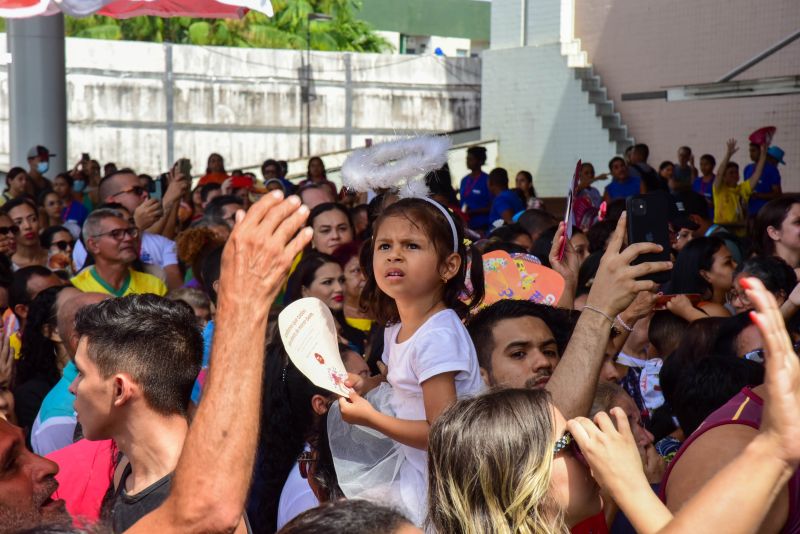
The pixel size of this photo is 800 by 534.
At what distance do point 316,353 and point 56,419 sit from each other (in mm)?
2015

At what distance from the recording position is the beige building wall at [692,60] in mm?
17453

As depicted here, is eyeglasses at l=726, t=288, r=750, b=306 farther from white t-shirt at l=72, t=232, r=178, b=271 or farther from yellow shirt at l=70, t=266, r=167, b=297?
white t-shirt at l=72, t=232, r=178, b=271

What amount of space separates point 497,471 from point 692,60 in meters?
17.7

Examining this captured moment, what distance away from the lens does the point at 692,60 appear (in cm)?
1903

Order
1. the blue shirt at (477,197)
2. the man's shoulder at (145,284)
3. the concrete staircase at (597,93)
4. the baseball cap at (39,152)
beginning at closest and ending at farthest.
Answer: the man's shoulder at (145,284) → the baseball cap at (39,152) → the blue shirt at (477,197) → the concrete staircase at (597,93)

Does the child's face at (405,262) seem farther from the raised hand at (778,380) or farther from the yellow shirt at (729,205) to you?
the yellow shirt at (729,205)

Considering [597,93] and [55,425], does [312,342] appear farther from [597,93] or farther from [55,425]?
[597,93]

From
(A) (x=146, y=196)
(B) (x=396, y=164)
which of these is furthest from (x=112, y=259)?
(B) (x=396, y=164)

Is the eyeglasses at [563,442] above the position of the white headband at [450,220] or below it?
below

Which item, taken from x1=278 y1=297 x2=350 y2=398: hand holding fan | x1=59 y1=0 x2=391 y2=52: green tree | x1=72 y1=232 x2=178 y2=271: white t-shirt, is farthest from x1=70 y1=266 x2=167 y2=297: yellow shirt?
x1=59 y1=0 x2=391 y2=52: green tree

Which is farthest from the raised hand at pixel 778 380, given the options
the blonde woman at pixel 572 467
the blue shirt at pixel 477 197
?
the blue shirt at pixel 477 197

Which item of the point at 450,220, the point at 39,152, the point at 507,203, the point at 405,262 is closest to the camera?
the point at 405,262

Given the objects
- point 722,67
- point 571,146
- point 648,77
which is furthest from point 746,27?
point 571,146

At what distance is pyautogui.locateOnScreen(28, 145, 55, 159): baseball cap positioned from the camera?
562 inches
